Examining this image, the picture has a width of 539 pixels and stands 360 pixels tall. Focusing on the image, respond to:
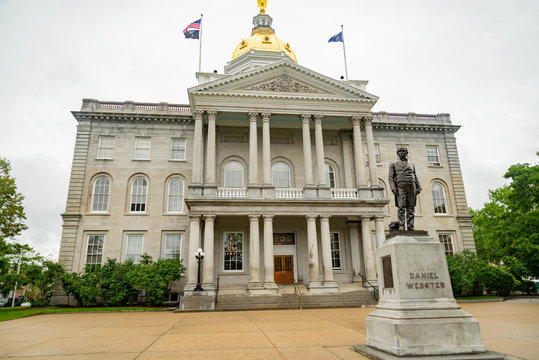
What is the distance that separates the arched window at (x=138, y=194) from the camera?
88.4 ft

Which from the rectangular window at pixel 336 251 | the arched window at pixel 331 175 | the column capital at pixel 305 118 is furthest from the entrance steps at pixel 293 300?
the column capital at pixel 305 118

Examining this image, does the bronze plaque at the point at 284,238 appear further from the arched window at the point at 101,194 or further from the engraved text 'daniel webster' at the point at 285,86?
the arched window at the point at 101,194

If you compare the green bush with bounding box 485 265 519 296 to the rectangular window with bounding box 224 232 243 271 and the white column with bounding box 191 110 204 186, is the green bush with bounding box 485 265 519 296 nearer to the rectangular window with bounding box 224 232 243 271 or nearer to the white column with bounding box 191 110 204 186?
the rectangular window with bounding box 224 232 243 271

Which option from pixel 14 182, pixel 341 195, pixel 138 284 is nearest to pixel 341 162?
pixel 341 195

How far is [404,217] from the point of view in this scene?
814cm

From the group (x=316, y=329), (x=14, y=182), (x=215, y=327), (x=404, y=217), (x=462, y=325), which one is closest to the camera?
(x=462, y=325)

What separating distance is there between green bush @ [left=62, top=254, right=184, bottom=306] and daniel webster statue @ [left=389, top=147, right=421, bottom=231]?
692 inches

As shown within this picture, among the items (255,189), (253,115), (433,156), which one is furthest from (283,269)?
(433,156)

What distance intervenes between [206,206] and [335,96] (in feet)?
41.1

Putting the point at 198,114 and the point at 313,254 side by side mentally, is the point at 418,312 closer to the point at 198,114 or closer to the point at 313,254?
the point at 313,254

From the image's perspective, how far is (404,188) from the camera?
8.25m

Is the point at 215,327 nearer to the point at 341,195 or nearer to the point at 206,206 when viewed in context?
the point at 206,206

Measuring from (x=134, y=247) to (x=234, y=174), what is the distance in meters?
9.31

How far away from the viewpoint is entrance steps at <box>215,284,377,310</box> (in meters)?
19.6
